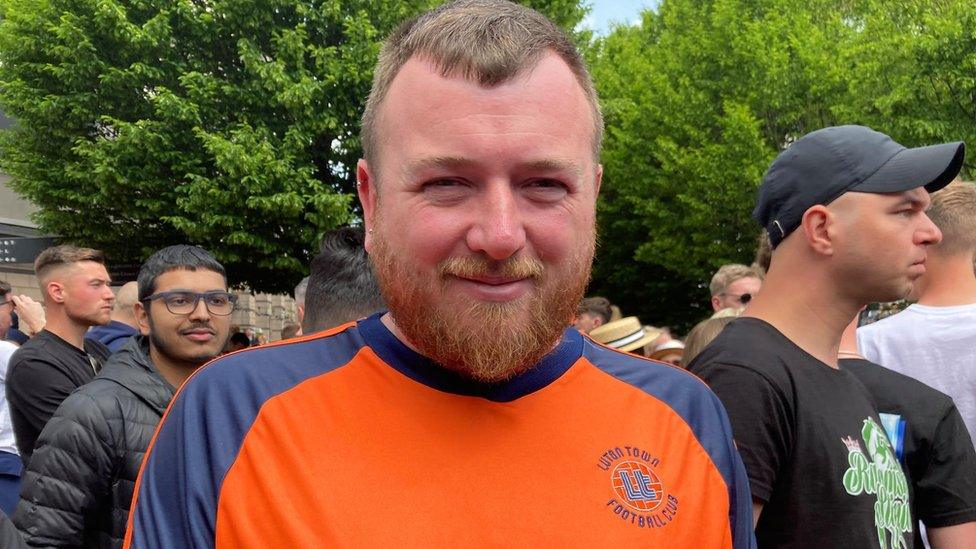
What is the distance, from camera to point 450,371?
1596 millimetres

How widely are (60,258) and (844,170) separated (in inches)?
196

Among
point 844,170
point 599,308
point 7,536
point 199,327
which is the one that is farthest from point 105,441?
point 599,308

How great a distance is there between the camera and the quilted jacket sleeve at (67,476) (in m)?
3.37

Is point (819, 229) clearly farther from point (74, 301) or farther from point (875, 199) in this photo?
A: point (74, 301)

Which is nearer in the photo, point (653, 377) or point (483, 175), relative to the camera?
point (483, 175)

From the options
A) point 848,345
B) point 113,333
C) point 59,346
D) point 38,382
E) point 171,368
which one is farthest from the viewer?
point 113,333

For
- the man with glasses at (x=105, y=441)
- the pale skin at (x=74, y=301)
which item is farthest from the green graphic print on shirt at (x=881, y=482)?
the pale skin at (x=74, y=301)

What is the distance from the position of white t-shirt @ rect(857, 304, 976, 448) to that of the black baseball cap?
125cm

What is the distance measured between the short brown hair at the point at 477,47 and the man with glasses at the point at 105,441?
2305 mm

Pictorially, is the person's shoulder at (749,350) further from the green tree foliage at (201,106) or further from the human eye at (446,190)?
the green tree foliage at (201,106)

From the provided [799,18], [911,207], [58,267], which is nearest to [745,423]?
[911,207]

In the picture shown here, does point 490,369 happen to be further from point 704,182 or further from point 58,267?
point 704,182

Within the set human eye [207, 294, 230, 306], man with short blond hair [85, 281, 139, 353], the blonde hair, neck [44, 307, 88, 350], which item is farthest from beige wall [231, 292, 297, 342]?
the blonde hair

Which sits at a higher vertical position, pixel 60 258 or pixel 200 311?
pixel 60 258
